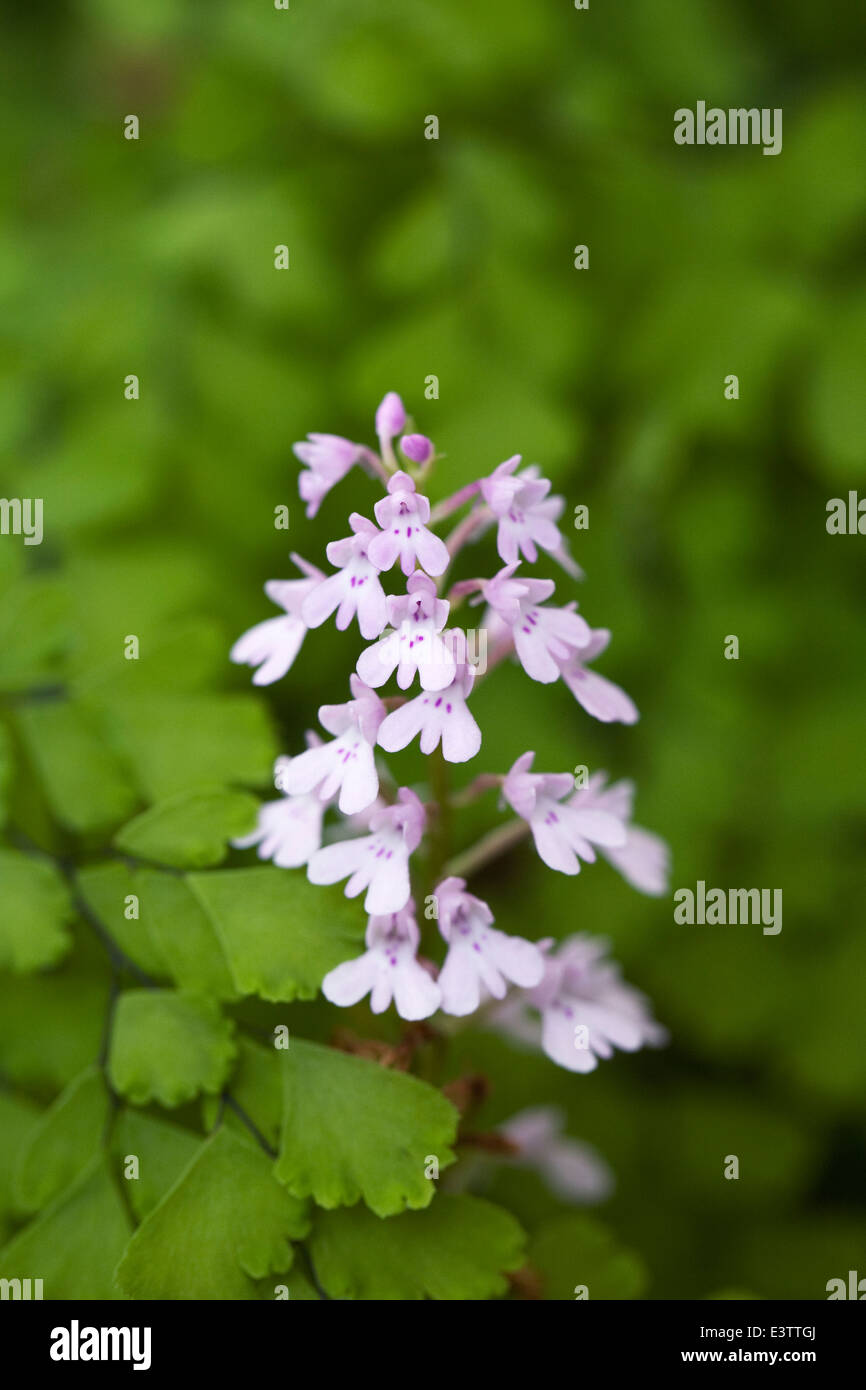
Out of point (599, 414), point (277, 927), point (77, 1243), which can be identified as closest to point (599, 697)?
point (277, 927)

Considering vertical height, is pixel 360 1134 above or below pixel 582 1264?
above

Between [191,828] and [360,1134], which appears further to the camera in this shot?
[191,828]

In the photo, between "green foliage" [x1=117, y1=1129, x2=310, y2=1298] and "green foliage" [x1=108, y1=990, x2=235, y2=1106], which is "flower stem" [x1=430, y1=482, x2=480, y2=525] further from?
"green foliage" [x1=117, y1=1129, x2=310, y2=1298]

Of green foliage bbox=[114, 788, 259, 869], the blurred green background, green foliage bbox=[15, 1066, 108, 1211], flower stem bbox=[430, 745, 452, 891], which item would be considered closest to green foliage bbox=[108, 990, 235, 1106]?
green foliage bbox=[15, 1066, 108, 1211]

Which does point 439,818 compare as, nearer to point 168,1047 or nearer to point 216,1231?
point 168,1047

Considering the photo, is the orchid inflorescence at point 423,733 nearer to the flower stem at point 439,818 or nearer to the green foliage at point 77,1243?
the flower stem at point 439,818

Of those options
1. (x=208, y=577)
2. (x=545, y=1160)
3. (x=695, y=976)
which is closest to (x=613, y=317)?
(x=208, y=577)

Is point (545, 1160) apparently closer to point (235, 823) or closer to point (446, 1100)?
point (446, 1100)
